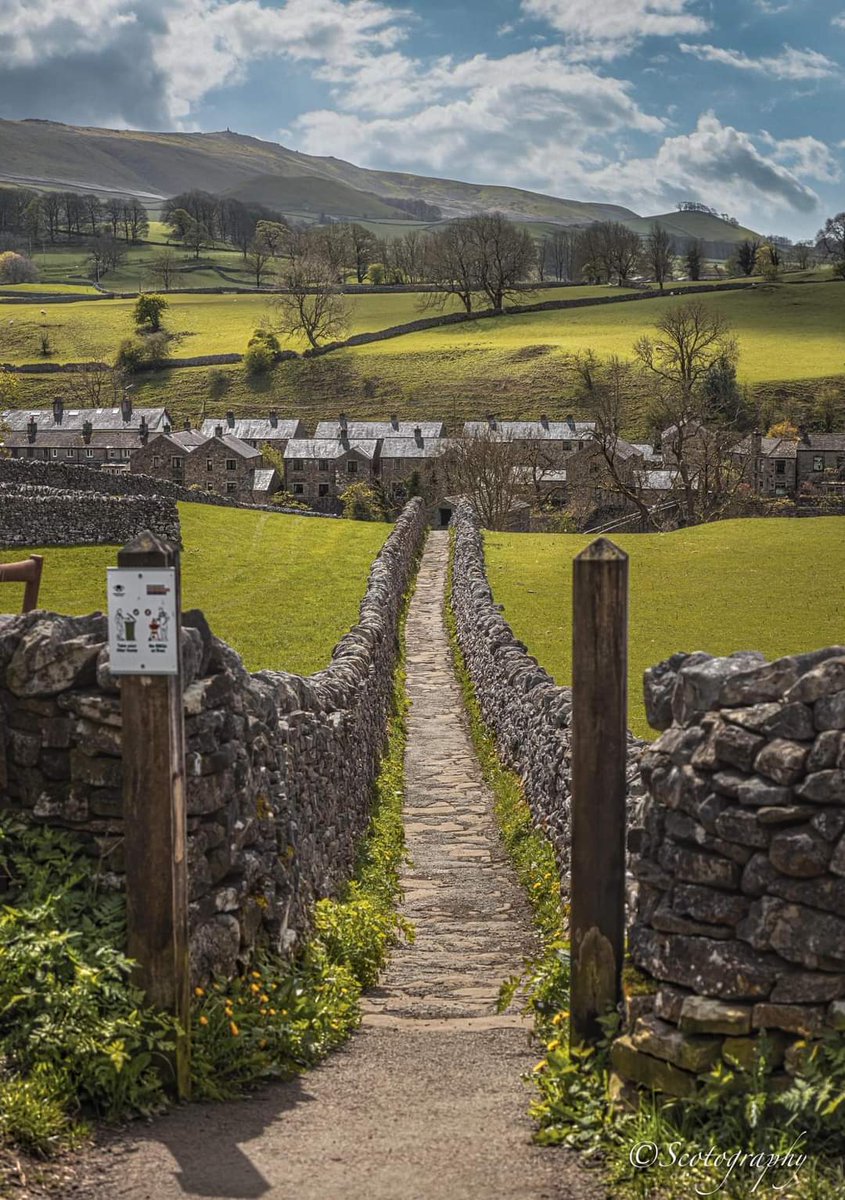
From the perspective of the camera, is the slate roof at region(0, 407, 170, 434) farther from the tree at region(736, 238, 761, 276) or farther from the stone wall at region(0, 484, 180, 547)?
the tree at region(736, 238, 761, 276)

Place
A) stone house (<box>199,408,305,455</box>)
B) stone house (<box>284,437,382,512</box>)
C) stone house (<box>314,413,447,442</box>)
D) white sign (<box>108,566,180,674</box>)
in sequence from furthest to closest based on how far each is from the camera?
stone house (<box>199,408,305,455</box>) < stone house (<box>314,413,447,442</box>) < stone house (<box>284,437,382,512</box>) < white sign (<box>108,566,180,674</box>)

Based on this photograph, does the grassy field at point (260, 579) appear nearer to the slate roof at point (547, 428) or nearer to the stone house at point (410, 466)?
the stone house at point (410, 466)

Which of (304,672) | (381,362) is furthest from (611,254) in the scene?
(304,672)

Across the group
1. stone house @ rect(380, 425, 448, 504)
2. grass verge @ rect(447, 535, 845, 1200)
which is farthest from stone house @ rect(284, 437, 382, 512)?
grass verge @ rect(447, 535, 845, 1200)

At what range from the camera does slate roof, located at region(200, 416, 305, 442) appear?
108 meters

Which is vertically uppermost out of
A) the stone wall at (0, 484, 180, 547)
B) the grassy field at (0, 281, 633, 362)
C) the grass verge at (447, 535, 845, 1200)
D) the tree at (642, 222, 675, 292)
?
the tree at (642, 222, 675, 292)

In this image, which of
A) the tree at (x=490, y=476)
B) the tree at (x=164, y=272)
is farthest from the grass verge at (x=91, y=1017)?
the tree at (x=164, y=272)

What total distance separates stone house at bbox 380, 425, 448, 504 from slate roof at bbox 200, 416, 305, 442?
9.53 meters

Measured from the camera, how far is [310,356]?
444 feet

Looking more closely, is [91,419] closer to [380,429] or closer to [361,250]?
[380,429]

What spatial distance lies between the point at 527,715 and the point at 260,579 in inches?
845

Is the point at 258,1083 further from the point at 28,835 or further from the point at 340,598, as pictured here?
the point at 340,598

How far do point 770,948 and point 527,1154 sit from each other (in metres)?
1.47

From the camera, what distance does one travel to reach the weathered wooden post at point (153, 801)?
6.36m
